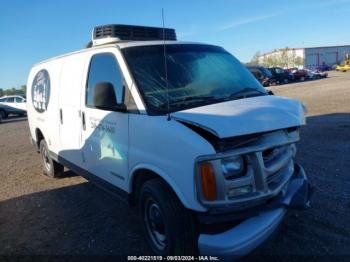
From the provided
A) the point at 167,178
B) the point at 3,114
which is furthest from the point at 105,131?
the point at 3,114

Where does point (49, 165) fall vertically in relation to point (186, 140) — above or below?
below

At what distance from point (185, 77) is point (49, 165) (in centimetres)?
438

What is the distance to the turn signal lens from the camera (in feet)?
10.2

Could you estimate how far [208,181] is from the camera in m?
3.12

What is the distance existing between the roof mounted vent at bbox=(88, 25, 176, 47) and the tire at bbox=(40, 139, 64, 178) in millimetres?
2772

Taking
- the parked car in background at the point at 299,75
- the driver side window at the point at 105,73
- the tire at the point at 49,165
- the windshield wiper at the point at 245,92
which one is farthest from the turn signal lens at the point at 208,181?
the parked car in background at the point at 299,75

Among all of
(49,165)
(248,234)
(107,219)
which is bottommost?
(107,219)

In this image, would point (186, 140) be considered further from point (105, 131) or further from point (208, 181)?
point (105, 131)

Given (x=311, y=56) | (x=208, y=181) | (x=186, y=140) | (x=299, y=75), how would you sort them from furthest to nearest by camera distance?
(x=311, y=56), (x=299, y=75), (x=186, y=140), (x=208, y=181)

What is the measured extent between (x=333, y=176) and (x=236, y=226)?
3.53 m

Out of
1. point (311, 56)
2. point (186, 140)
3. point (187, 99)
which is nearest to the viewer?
point (186, 140)

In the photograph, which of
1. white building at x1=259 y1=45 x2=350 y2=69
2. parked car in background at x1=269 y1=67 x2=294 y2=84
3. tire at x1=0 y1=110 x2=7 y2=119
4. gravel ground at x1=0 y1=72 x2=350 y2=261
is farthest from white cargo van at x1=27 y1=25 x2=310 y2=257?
white building at x1=259 y1=45 x2=350 y2=69

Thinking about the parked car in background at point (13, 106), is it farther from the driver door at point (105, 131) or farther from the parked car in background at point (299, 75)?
the parked car in background at point (299, 75)

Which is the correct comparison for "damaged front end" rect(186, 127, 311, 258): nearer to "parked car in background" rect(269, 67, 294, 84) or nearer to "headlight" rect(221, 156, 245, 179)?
"headlight" rect(221, 156, 245, 179)
